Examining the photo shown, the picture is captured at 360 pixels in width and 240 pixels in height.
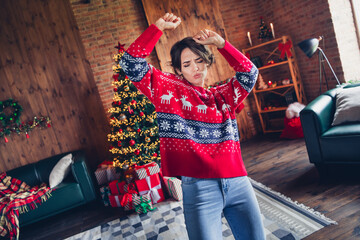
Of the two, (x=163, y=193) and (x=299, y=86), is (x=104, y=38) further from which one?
(x=299, y=86)

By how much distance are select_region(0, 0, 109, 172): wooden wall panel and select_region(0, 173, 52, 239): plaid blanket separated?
63cm

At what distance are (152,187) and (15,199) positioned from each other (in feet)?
5.67

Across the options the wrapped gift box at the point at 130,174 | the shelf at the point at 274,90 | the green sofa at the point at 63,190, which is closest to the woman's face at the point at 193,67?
the wrapped gift box at the point at 130,174

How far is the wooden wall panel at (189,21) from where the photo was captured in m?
4.22

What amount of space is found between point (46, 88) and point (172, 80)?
3.63 m

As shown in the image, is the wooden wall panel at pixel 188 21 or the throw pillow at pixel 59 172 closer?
the throw pillow at pixel 59 172

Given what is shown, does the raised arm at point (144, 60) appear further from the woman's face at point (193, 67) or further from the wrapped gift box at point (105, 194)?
the wrapped gift box at point (105, 194)

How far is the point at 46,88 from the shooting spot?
4.06 meters

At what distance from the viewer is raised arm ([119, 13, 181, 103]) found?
1070mm

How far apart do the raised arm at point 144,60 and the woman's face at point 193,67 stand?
0.13 metres

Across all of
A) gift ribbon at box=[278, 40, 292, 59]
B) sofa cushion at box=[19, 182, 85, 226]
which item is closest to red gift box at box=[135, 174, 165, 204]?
sofa cushion at box=[19, 182, 85, 226]

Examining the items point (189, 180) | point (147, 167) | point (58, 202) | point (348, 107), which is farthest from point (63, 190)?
point (348, 107)

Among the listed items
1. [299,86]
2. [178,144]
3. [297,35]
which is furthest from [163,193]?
[297,35]

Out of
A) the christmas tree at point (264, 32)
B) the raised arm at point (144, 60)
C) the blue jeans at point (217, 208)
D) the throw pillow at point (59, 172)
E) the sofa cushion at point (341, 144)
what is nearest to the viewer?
the blue jeans at point (217, 208)
